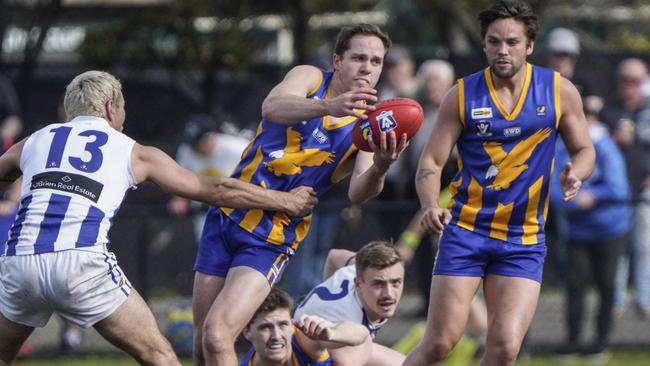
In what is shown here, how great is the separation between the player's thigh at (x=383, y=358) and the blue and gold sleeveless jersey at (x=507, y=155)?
1.21 meters

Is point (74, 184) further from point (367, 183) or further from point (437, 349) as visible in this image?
point (437, 349)

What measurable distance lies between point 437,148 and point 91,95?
1.90 m

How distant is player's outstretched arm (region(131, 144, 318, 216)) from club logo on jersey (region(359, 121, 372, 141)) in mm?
457

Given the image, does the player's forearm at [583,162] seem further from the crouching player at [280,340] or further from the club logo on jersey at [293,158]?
the crouching player at [280,340]

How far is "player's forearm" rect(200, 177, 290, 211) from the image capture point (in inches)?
269

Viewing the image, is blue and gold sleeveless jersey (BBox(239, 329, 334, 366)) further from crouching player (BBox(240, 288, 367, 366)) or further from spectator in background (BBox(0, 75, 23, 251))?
spectator in background (BBox(0, 75, 23, 251))

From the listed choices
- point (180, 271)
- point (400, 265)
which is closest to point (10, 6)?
point (180, 271)

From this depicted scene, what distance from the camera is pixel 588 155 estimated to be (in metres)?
7.27

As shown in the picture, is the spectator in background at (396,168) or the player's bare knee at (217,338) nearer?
the player's bare knee at (217,338)

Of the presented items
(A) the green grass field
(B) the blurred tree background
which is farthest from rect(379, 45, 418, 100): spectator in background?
(A) the green grass field

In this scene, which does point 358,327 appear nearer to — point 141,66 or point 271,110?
point 271,110

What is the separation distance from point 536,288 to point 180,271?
4.64 m

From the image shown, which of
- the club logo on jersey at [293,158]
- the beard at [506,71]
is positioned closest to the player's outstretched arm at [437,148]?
the beard at [506,71]

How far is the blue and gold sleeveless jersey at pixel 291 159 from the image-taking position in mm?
7270
